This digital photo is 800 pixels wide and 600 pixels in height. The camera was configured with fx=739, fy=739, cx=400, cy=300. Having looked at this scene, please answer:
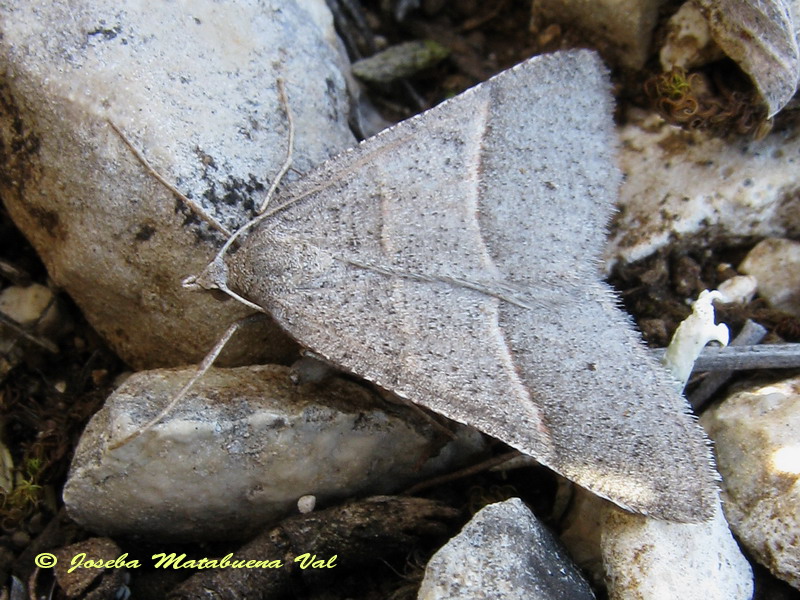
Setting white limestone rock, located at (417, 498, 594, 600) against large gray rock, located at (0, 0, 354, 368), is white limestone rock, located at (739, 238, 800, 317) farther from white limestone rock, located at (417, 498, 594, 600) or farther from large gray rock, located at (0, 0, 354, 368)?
large gray rock, located at (0, 0, 354, 368)

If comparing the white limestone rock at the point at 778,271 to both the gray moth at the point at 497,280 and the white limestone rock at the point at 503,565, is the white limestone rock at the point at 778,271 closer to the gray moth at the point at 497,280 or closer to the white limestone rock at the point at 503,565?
the gray moth at the point at 497,280

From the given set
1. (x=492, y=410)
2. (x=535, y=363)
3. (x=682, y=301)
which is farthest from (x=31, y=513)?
(x=682, y=301)

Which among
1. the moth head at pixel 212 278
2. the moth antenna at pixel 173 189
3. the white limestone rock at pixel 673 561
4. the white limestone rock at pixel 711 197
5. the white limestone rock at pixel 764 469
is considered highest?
the moth antenna at pixel 173 189

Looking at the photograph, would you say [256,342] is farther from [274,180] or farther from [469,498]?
[469,498]

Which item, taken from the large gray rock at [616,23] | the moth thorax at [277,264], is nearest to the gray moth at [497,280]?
the moth thorax at [277,264]

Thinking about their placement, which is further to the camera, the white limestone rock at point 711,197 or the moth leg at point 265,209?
the white limestone rock at point 711,197

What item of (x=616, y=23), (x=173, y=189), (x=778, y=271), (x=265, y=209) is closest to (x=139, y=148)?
(x=173, y=189)
